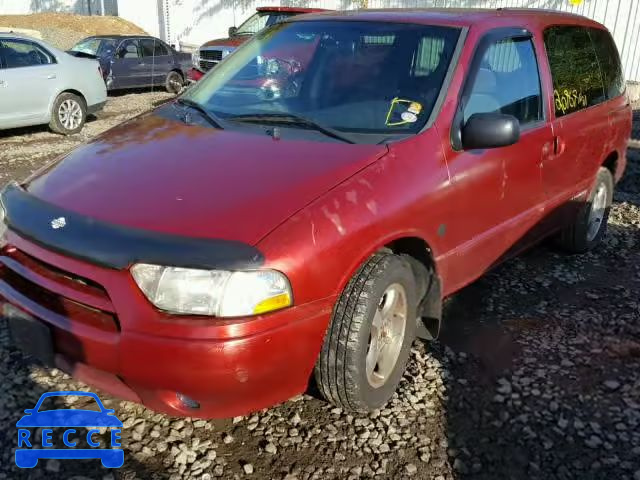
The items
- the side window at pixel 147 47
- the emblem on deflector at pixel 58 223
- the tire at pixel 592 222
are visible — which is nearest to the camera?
the emblem on deflector at pixel 58 223

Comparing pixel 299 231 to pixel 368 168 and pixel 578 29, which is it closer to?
pixel 368 168

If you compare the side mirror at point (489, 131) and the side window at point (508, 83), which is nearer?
the side mirror at point (489, 131)

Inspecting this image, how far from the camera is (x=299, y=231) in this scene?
2.38 m

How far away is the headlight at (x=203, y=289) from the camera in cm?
223

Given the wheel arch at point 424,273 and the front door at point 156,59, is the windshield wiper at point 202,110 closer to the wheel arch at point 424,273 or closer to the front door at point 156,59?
the wheel arch at point 424,273

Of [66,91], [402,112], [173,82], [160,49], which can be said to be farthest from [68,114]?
[402,112]

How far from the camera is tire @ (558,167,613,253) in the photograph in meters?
4.87

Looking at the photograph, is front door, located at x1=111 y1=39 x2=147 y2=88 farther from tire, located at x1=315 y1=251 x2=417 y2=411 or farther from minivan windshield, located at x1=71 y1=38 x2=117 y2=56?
tire, located at x1=315 y1=251 x2=417 y2=411

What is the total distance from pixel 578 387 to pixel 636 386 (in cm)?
32

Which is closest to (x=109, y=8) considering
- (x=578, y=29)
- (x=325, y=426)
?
(x=578, y=29)

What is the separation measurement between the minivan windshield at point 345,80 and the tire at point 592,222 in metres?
2.15

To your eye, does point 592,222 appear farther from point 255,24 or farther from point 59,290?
point 255,24

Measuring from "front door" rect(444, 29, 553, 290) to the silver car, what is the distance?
764 centimetres

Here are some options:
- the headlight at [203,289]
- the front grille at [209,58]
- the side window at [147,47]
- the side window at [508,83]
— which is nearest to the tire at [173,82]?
the side window at [147,47]
